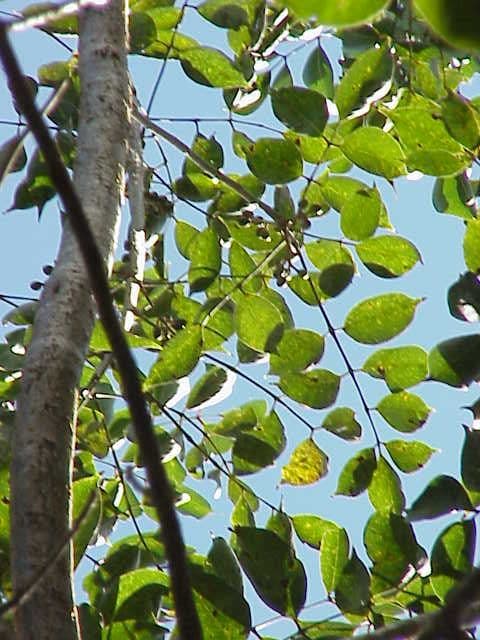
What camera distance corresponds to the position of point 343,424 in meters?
1.26

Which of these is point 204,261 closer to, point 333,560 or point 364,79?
point 364,79

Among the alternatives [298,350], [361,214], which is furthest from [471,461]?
[361,214]

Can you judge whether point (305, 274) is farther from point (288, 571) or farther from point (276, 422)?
point (288, 571)

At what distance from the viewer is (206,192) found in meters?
1.55

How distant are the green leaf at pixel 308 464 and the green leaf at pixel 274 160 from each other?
1.08 ft

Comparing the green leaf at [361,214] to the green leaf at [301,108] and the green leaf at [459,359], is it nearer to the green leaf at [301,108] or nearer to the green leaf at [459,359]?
the green leaf at [301,108]

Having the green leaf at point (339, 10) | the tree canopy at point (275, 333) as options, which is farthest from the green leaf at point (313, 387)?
the green leaf at point (339, 10)

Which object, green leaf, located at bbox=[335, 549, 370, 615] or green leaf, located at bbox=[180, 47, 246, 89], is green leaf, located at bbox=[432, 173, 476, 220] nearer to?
green leaf, located at bbox=[180, 47, 246, 89]

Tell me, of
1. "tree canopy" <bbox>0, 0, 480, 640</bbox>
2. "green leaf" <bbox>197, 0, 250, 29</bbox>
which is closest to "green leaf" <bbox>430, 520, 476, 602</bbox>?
"tree canopy" <bbox>0, 0, 480, 640</bbox>

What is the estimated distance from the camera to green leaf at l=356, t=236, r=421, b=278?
→ 1.26 metres

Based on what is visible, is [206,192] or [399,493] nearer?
[399,493]

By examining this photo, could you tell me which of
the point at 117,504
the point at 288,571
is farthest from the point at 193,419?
the point at 288,571

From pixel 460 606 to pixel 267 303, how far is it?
2.76 feet

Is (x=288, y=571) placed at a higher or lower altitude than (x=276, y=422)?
lower
